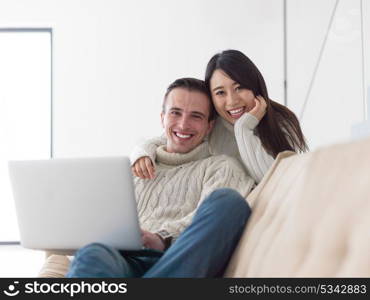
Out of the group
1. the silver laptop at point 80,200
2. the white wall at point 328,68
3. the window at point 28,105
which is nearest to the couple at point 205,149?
the silver laptop at point 80,200

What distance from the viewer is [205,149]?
2.30 meters

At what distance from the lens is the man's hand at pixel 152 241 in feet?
5.69

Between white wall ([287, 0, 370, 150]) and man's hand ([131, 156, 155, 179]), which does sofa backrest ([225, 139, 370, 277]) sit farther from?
white wall ([287, 0, 370, 150])

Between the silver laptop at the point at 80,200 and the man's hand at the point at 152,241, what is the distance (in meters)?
0.18

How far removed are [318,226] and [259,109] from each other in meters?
1.41

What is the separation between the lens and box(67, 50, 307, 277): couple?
1.84 metres

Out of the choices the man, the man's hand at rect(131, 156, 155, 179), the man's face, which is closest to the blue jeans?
the man

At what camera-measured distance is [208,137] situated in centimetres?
241

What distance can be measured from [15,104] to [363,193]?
5.54 m

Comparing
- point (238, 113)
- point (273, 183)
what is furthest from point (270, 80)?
point (273, 183)

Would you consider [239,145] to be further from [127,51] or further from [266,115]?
[127,51]

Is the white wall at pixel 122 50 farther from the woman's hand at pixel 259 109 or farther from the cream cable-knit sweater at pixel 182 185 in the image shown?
the cream cable-knit sweater at pixel 182 185

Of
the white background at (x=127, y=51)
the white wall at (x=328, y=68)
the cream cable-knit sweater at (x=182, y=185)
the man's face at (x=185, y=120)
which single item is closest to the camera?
the cream cable-knit sweater at (x=182, y=185)

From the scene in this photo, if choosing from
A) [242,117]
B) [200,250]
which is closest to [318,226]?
[200,250]
